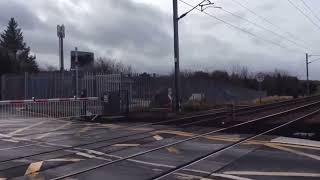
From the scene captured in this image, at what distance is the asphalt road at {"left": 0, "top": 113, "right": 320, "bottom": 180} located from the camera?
1156 cm

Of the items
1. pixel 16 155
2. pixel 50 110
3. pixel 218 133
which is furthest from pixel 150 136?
pixel 50 110

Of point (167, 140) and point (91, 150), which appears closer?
point (91, 150)

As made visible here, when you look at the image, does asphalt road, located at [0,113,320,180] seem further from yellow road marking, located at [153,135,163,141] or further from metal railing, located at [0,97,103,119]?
metal railing, located at [0,97,103,119]

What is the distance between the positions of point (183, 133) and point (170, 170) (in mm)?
8662

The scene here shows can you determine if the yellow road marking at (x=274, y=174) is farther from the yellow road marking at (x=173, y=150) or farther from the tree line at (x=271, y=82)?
the tree line at (x=271, y=82)

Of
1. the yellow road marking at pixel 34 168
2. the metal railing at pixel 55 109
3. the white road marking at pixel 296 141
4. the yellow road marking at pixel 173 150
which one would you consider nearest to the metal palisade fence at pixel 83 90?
the metal railing at pixel 55 109

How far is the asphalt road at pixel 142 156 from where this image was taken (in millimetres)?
11562

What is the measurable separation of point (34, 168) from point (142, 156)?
9.41ft

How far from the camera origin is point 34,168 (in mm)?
12164

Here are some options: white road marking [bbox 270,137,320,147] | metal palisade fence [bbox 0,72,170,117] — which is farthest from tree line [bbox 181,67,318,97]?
white road marking [bbox 270,137,320,147]

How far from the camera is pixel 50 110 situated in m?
29.5

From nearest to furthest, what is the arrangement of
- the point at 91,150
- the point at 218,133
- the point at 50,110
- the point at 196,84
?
the point at 91,150
the point at 218,133
the point at 50,110
the point at 196,84

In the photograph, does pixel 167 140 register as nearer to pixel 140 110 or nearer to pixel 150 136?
pixel 150 136

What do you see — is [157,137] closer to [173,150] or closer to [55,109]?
[173,150]
